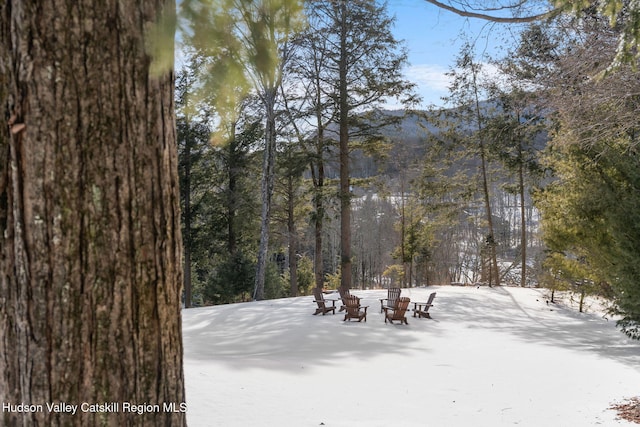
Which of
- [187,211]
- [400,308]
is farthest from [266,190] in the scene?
[187,211]

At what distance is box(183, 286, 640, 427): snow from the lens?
5.15 m

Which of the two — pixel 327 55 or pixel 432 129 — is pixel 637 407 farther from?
pixel 432 129

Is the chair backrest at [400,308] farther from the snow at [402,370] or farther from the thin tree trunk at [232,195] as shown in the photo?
the thin tree trunk at [232,195]

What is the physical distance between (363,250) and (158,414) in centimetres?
4615

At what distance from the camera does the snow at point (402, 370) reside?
203 inches

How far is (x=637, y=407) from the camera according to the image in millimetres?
5508

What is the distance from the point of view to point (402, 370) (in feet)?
24.7

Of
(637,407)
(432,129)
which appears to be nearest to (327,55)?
(432,129)

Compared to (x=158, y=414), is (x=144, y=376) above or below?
above

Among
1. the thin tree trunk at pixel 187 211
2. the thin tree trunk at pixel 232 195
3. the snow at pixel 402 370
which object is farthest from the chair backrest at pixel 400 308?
the thin tree trunk at pixel 187 211

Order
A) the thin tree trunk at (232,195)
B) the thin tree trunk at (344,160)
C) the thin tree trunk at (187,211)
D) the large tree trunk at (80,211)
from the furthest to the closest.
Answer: the thin tree trunk at (187,211) → the thin tree trunk at (232,195) → the thin tree trunk at (344,160) → the large tree trunk at (80,211)

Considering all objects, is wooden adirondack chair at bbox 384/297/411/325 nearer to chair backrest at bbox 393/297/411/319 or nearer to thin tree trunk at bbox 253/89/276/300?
chair backrest at bbox 393/297/411/319

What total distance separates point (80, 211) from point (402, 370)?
679 cm

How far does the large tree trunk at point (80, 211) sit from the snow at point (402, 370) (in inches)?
126
